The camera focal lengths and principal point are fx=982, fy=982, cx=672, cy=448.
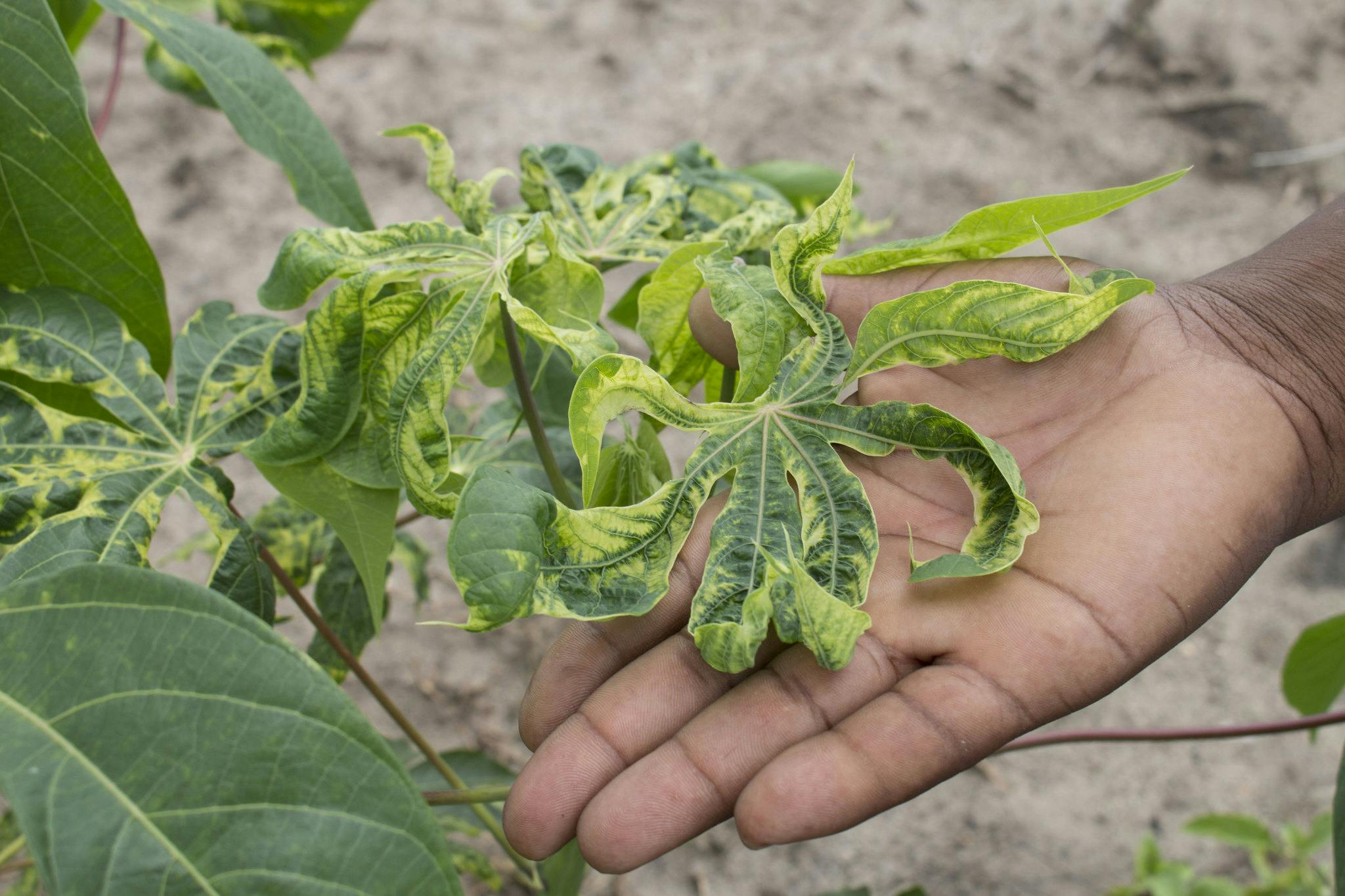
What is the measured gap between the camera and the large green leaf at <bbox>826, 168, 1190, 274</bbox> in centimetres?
80

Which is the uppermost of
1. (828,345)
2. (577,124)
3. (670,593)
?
(828,345)

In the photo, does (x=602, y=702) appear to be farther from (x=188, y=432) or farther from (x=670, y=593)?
(x=188, y=432)

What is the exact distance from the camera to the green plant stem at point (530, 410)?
876 mm

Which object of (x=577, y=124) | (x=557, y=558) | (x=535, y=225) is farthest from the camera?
(x=577, y=124)

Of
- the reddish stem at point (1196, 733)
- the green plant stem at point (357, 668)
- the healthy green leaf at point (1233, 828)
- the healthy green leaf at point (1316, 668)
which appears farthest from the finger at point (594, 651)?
the healthy green leaf at point (1233, 828)

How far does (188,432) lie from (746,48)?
239cm

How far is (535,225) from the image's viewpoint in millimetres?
875

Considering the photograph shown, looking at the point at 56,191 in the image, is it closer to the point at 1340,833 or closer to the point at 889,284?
the point at 889,284

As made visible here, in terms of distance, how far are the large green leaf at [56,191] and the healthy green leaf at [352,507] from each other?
27cm

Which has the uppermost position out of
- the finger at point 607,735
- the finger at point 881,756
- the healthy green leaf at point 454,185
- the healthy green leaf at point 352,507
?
the healthy green leaf at point 454,185

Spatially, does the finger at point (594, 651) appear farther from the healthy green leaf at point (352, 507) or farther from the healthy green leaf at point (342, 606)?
the healthy green leaf at point (342, 606)

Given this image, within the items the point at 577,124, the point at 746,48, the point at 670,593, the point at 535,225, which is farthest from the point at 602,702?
→ the point at 746,48

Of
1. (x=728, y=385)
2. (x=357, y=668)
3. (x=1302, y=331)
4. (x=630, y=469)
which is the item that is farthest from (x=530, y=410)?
(x=1302, y=331)

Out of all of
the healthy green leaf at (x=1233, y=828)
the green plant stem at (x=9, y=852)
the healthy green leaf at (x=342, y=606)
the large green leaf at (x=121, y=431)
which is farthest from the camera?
the healthy green leaf at (x=1233, y=828)
